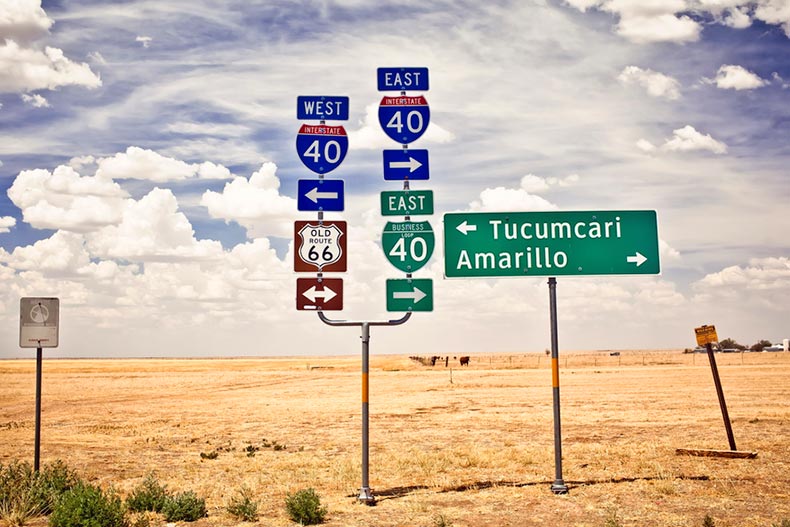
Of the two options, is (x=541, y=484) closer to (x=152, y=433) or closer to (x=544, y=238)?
(x=544, y=238)

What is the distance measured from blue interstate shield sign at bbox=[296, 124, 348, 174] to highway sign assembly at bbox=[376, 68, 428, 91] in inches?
43.6

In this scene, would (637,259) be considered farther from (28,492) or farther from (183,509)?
(28,492)

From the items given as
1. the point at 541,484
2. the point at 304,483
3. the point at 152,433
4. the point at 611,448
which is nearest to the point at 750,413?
the point at 611,448

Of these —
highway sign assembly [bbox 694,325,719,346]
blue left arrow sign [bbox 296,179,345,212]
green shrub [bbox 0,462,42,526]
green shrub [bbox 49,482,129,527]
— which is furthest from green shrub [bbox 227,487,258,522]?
highway sign assembly [bbox 694,325,719,346]

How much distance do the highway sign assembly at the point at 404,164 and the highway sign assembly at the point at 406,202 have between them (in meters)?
0.29

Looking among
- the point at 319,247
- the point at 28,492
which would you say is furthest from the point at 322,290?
the point at 28,492

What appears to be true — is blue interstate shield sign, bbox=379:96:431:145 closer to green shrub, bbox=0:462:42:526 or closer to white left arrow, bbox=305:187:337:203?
white left arrow, bbox=305:187:337:203

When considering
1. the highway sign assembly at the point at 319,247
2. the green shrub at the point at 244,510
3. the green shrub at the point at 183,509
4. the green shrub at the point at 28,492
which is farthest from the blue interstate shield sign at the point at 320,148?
the green shrub at the point at 28,492

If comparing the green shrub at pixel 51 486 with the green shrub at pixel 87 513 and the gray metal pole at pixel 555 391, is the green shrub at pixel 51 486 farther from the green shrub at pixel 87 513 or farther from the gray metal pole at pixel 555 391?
the gray metal pole at pixel 555 391

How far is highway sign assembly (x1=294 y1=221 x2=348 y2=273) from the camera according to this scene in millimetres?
10656

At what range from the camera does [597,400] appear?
3231 centimetres

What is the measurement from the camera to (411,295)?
1053 cm

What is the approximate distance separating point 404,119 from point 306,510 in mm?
6055

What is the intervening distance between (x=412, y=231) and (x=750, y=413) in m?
19.0
